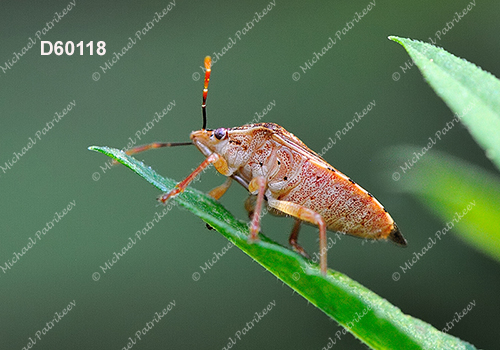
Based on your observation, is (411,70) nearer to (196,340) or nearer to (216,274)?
(216,274)

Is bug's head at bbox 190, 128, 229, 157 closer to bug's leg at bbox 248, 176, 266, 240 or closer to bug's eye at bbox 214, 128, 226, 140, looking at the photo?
bug's eye at bbox 214, 128, 226, 140

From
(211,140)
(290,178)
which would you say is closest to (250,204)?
(290,178)

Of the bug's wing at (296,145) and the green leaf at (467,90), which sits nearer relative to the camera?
the green leaf at (467,90)

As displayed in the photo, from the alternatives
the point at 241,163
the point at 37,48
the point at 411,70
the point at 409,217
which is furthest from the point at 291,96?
the point at 241,163

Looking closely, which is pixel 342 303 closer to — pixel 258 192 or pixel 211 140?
pixel 258 192

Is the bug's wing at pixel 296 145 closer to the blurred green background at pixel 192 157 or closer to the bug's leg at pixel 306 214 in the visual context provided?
the bug's leg at pixel 306 214

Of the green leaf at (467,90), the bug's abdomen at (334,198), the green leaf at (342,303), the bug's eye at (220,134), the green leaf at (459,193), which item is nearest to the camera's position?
the green leaf at (467,90)

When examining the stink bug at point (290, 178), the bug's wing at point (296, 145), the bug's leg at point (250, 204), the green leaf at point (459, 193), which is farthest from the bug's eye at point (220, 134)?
the green leaf at point (459, 193)

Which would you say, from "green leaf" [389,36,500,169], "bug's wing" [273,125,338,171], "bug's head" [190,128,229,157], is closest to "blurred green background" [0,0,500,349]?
"bug's wing" [273,125,338,171]
